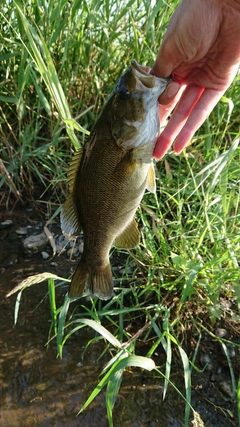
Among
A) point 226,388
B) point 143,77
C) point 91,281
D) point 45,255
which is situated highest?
point 143,77

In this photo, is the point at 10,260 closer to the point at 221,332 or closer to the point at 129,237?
the point at 129,237

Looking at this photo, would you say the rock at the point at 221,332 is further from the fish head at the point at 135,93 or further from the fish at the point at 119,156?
the fish head at the point at 135,93

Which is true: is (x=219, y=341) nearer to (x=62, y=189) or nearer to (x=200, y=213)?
(x=200, y=213)

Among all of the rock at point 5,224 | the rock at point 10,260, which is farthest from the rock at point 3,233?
the rock at point 10,260

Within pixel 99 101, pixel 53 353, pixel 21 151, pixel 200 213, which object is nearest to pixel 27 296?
pixel 53 353

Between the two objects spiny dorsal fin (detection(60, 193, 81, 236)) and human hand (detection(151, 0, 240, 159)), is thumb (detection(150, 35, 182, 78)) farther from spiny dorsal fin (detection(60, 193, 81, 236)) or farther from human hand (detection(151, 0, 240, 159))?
spiny dorsal fin (detection(60, 193, 81, 236))

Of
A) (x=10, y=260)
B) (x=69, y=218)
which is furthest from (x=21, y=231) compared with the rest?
(x=69, y=218)
